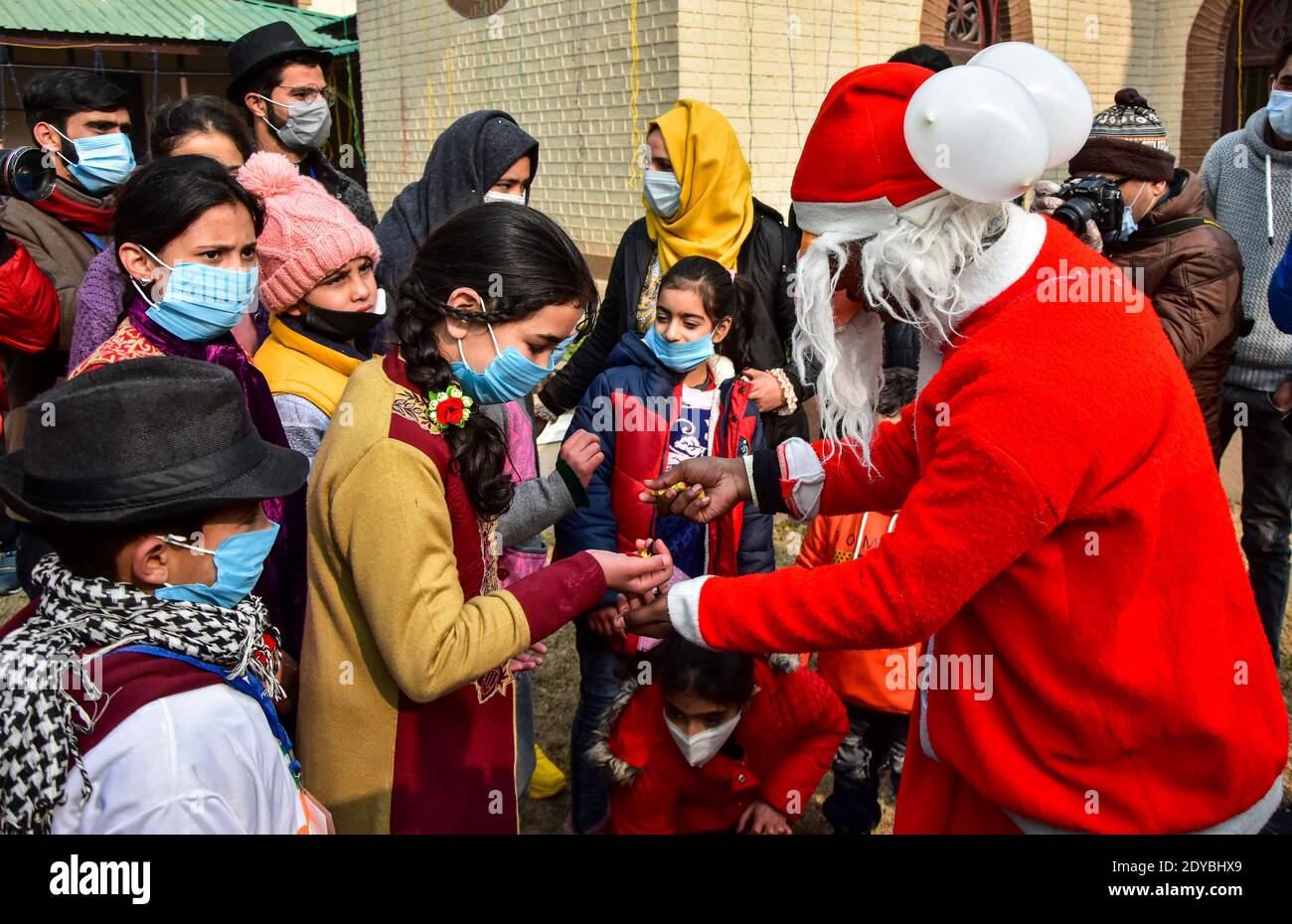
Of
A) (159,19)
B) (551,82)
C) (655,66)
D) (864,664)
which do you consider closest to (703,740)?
(864,664)

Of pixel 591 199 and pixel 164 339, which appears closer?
pixel 164 339

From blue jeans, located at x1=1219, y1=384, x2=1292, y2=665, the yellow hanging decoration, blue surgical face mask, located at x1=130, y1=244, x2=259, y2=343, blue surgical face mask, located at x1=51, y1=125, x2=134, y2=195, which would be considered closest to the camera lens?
blue jeans, located at x1=1219, y1=384, x2=1292, y2=665

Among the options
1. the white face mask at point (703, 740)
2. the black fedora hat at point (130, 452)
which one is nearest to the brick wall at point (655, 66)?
the white face mask at point (703, 740)

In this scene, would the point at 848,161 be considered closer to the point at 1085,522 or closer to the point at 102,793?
the point at 1085,522

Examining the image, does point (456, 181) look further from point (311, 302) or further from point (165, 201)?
point (165, 201)

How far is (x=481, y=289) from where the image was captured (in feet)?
7.04

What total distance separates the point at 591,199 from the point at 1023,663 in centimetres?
741

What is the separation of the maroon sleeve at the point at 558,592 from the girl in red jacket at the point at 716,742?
2.87ft

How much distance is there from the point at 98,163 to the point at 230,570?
3.26 m

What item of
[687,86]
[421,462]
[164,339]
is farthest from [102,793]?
[687,86]

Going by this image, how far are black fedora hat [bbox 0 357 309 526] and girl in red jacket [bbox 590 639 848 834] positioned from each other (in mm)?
1666

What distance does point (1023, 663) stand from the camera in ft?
5.65

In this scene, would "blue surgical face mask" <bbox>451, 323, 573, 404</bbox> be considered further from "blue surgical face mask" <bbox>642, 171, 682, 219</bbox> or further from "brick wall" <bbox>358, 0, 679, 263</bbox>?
"brick wall" <bbox>358, 0, 679, 263</bbox>

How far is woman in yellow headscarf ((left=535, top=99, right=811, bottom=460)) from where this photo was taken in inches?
169
